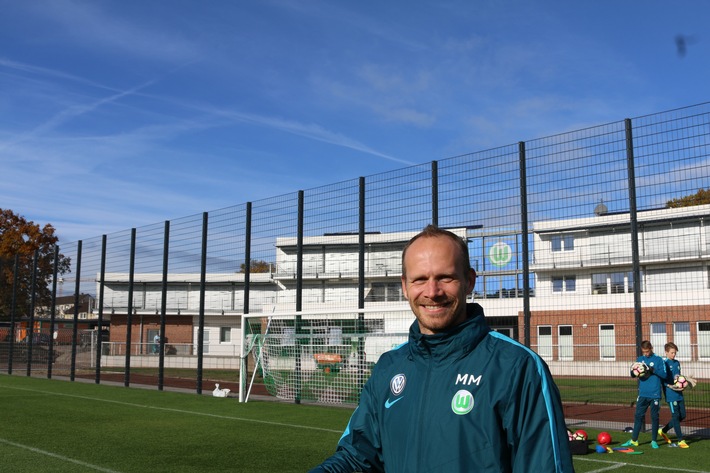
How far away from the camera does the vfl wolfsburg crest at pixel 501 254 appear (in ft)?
45.8

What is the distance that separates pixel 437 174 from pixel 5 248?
138 feet

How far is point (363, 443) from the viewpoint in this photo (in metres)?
2.82

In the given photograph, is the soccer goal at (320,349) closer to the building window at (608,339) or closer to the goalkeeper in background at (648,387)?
the building window at (608,339)

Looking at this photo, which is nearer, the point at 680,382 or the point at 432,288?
the point at 432,288

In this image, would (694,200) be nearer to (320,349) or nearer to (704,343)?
(704,343)

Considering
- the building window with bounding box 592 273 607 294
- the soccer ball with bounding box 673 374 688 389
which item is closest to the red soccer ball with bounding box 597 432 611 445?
the soccer ball with bounding box 673 374 688 389

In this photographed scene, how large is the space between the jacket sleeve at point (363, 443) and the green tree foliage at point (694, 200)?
10.9 m

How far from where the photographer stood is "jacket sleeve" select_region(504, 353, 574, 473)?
223 cm

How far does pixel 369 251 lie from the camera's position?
1864cm

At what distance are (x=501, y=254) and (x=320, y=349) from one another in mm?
5283

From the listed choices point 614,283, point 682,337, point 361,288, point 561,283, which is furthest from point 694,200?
point 561,283

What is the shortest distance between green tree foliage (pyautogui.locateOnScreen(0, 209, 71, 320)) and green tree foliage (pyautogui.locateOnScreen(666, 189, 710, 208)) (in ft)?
76.9

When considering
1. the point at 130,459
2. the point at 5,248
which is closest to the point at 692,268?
the point at 130,459

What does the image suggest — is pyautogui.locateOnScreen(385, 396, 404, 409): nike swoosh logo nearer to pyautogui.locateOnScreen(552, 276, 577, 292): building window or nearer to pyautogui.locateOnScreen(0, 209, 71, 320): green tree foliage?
pyautogui.locateOnScreen(552, 276, 577, 292): building window
